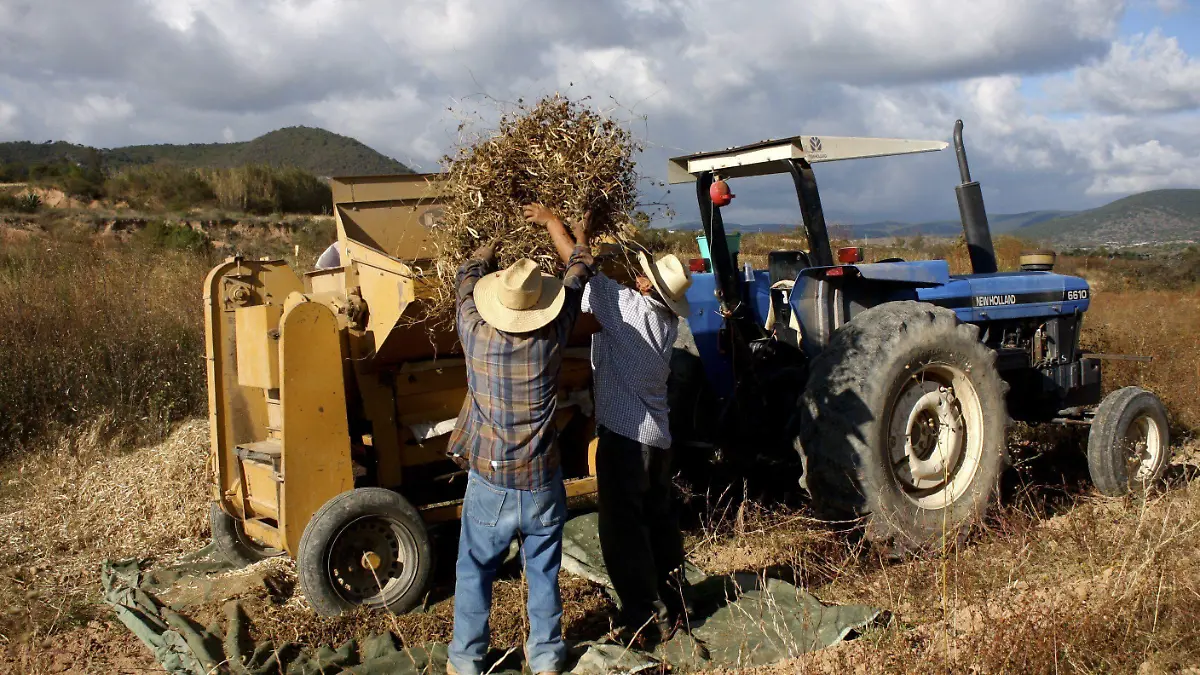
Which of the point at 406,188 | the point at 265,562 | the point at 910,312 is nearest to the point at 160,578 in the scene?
the point at 265,562

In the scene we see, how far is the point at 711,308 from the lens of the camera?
226 inches

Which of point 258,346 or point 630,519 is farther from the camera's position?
point 258,346

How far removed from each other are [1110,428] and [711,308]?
279 centimetres

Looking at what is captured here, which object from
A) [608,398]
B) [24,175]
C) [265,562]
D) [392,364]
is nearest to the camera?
[608,398]

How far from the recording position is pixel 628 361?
158 inches

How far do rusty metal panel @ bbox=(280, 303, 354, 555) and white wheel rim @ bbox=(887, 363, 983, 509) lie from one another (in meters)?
2.89

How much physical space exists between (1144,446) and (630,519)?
14.0 ft

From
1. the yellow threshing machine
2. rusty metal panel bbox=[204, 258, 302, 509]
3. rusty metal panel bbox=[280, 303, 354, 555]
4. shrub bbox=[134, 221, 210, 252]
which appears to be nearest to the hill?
shrub bbox=[134, 221, 210, 252]

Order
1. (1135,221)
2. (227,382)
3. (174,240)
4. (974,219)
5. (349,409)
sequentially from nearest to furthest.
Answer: (349,409)
(227,382)
(974,219)
(174,240)
(1135,221)

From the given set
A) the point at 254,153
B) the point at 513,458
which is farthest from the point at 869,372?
the point at 254,153

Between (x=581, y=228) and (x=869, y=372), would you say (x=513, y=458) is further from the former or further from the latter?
(x=869, y=372)

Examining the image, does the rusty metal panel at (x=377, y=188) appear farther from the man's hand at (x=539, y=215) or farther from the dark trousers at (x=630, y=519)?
the dark trousers at (x=630, y=519)

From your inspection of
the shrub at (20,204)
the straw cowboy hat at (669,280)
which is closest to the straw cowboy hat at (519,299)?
the straw cowboy hat at (669,280)

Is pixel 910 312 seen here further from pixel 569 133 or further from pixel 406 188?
pixel 406 188
